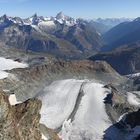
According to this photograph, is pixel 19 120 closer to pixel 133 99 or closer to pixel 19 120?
pixel 19 120

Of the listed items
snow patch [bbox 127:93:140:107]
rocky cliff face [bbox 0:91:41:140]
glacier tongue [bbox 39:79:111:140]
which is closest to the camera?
rocky cliff face [bbox 0:91:41:140]

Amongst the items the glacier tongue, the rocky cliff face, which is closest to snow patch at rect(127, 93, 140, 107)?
the glacier tongue

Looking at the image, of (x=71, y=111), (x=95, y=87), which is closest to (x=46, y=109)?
(x=71, y=111)

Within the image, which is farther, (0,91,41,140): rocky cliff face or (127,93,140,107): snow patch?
(127,93,140,107): snow patch

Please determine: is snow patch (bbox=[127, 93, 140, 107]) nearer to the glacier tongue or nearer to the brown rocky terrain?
the glacier tongue

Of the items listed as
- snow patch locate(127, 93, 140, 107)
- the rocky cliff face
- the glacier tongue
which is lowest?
snow patch locate(127, 93, 140, 107)

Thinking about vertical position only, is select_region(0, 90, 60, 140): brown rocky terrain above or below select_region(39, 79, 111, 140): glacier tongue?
above

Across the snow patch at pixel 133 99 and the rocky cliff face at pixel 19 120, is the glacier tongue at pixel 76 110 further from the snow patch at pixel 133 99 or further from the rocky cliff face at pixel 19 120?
the rocky cliff face at pixel 19 120

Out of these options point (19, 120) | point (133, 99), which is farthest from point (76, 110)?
point (19, 120)
